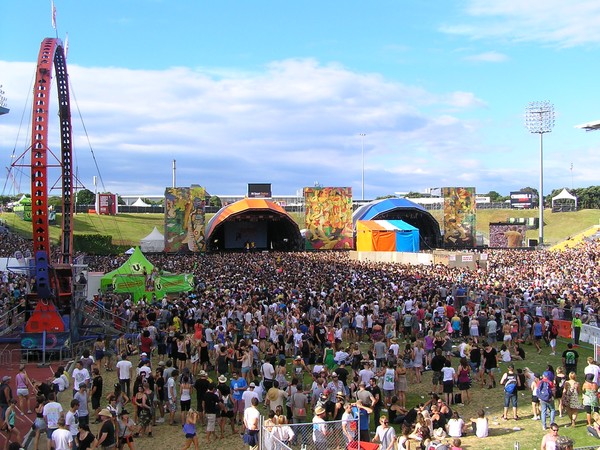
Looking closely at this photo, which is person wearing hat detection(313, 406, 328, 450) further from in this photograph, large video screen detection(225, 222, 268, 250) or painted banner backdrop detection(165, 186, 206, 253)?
large video screen detection(225, 222, 268, 250)

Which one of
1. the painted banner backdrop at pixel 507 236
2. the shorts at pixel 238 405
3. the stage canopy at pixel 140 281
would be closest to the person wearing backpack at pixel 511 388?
the shorts at pixel 238 405

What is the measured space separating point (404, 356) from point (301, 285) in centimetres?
1168

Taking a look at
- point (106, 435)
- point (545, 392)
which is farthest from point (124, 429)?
point (545, 392)

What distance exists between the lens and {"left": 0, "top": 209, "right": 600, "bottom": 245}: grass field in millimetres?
65688

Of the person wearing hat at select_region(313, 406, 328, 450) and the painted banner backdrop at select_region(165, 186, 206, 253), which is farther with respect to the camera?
the painted banner backdrop at select_region(165, 186, 206, 253)

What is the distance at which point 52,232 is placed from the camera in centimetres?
6003

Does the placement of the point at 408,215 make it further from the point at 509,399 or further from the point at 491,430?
the point at 491,430

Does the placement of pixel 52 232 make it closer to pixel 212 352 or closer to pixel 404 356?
pixel 212 352

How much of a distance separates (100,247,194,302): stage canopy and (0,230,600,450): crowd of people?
0.47 meters

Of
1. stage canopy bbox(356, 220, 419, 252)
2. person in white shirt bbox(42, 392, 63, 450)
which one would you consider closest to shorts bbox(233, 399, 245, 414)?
person in white shirt bbox(42, 392, 63, 450)

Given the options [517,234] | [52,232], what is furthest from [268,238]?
[517,234]

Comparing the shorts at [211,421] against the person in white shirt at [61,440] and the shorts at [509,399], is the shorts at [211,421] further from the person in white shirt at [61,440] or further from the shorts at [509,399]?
the shorts at [509,399]

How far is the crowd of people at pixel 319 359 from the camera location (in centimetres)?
967

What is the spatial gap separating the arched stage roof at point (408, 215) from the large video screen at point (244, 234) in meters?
9.63
